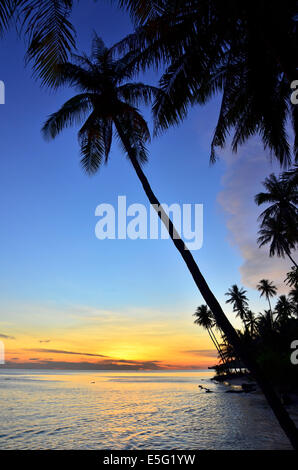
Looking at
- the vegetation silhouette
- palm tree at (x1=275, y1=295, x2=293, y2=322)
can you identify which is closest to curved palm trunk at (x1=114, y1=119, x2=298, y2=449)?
the vegetation silhouette

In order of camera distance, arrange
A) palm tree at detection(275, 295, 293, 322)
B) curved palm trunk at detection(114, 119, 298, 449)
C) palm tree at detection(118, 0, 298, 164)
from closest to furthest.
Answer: curved palm trunk at detection(114, 119, 298, 449)
palm tree at detection(118, 0, 298, 164)
palm tree at detection(275, 295, 293, 322)

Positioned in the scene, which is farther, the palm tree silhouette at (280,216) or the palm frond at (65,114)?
the palm tree silhouette at (280,216)

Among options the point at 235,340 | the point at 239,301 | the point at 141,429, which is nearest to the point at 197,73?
the point at 235,340

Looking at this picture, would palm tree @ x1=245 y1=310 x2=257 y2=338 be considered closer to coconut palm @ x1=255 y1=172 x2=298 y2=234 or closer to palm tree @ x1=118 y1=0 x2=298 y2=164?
coconut palm @ x1=255 y1=172 x2=298 y2=234

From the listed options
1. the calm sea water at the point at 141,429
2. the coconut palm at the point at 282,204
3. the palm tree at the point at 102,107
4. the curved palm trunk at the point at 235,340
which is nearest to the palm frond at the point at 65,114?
the palm tree at the point at 102,107

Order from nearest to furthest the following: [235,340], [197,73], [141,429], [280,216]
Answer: [235,340] → [197,73] → [141,429] → [280,216]

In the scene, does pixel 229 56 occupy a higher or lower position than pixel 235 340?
higher

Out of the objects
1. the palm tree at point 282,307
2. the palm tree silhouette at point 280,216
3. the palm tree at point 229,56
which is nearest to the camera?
the palm tree at point 229,56

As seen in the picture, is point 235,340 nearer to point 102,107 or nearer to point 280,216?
point 102,107

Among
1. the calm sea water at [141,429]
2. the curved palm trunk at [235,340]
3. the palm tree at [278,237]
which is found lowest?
the calm sea water at [141,429]

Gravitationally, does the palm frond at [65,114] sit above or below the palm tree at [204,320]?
above

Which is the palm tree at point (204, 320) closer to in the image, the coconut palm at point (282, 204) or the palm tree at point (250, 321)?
the palm tree at point (250, 321)

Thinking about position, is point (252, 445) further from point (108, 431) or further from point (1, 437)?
point (1, 437)

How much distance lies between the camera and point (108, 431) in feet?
46.3
